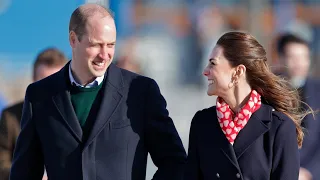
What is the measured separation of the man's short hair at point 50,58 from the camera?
577 centimetres

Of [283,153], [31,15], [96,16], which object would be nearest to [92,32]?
[96,16]

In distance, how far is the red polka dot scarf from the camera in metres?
4.12

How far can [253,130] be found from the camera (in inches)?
161

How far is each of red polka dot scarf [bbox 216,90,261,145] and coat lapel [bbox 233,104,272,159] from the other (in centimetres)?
2

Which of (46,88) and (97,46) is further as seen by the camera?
(46,88)

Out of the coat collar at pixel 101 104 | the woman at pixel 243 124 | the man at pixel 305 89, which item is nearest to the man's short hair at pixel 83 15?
the coat collar at pixel 101 104

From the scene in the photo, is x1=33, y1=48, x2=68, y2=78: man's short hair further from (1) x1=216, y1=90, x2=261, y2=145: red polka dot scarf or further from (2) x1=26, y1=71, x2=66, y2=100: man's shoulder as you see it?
(1) x1=216, y1=90, x2=261, y2=145: red polka dot scarf

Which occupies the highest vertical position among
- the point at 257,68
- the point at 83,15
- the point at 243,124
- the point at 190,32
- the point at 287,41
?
the point at 83,15

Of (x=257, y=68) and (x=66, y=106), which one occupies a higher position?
(x=257, y=68)

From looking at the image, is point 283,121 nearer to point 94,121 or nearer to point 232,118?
point 232,118

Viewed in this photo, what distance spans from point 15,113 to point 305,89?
80.8 inches

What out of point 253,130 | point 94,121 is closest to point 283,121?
point 253,130

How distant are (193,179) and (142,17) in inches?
313

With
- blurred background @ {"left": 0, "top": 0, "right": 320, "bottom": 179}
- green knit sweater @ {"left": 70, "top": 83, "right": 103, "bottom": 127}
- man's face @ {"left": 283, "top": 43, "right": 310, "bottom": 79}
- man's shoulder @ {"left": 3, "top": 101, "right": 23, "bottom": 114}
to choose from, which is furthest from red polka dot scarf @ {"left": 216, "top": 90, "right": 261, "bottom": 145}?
blurred background @ {"left": 0, "top": 0, "right": 320, "bottom": 179}
